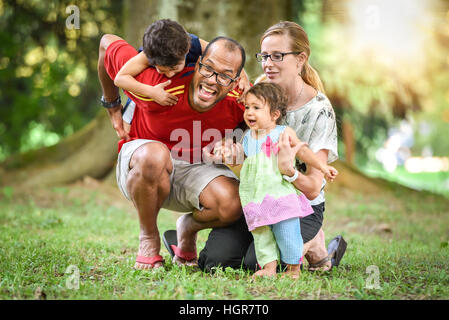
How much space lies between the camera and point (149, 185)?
320 cm

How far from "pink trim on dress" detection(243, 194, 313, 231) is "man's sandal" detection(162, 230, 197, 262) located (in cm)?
70

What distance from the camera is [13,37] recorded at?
28.9ft

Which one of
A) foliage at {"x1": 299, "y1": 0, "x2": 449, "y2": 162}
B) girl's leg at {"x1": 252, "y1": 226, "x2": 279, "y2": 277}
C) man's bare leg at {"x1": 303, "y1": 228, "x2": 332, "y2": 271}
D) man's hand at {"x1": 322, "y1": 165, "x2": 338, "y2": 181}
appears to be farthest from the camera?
foliage at {"x1": 299, "y1": 0, "x2": 449, "y2": 162}

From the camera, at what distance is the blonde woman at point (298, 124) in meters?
3.17

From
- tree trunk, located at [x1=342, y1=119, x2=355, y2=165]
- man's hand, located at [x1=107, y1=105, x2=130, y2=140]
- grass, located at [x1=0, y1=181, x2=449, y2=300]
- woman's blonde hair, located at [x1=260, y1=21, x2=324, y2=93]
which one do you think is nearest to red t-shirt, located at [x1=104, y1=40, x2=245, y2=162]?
man's hand, located at [x1=107, y1=105, x2=130, y2=140]

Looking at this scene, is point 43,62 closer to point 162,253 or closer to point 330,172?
point 162,253

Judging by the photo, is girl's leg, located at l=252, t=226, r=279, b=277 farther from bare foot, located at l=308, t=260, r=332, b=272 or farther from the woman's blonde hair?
the woman's blonde hair

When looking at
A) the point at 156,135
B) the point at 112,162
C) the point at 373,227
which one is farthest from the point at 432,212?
the point at 156,135

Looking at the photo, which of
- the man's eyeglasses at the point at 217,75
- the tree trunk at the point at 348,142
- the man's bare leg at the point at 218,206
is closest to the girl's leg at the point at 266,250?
the man's bare leg at the point at 218,206

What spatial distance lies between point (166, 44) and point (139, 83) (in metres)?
0.30

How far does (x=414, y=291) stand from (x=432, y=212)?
4.78 m

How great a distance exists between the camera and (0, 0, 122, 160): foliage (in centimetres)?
870

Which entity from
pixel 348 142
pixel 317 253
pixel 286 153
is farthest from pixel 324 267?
pixel 348 142

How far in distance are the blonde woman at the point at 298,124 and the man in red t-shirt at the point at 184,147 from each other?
172 mm
